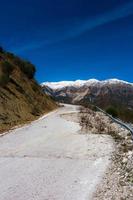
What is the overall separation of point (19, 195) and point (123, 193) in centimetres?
240

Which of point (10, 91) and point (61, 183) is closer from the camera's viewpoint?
point (61, 183)

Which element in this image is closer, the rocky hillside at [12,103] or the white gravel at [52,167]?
the white gravel at [52,167]

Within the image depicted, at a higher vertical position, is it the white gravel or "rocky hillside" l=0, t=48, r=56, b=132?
"rocky hillside" l=0, t=48, r=56, b=132

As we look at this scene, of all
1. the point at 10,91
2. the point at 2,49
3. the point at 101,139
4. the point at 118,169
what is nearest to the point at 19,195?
the point at 118,169

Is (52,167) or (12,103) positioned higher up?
(12,103)

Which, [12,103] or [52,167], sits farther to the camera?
[12,103]

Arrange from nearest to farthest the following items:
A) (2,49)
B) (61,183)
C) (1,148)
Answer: (61,183), (1,148), (2,49)

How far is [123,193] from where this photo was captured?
8836 mm

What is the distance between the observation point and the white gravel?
9062 millimetres

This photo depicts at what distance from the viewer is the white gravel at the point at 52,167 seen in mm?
9062

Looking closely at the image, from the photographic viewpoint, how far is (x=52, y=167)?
12039 mm

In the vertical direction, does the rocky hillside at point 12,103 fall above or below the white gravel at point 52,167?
above

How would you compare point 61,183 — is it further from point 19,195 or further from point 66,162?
point 66,162

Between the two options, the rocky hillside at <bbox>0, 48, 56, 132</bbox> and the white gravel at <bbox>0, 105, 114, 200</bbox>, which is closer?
the white gravel at <bbox>0, 105, 114, 200</bbox>
